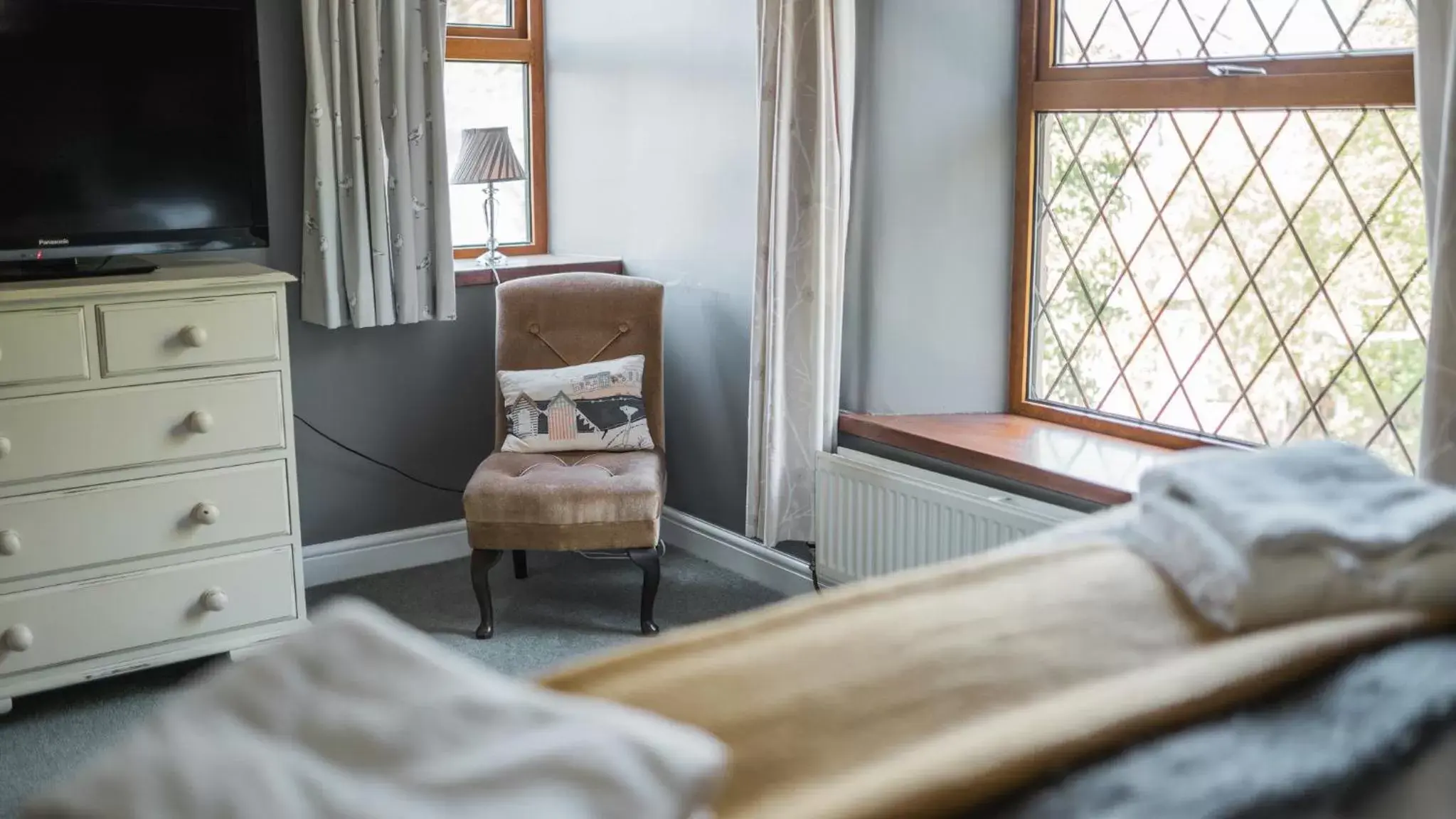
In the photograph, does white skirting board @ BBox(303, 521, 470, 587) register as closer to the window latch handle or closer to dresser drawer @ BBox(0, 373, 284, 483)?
dresser drawer @ BBox(0, 373, 284, 483)

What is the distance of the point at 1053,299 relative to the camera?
321 centimetres

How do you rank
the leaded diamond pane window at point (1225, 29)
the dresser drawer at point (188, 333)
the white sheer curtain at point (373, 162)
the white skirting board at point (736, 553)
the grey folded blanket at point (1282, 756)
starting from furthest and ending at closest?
the white skirting board at point (736, 553) < the white sheer curtain at point (373, 162) < the dresser drawer at point (188, 333) < the leaded diamond pane window at point (1225, 29) < the grey folded blanket at point (1282, 756)

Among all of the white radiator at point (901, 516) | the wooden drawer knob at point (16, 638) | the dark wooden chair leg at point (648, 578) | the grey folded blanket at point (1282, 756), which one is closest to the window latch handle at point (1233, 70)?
the white radiator at point (901, 516)

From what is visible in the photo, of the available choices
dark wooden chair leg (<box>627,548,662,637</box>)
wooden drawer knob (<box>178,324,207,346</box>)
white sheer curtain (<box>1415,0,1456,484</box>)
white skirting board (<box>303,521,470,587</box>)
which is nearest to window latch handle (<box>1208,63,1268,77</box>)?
white sheer curtain (<box>1415,0,1456,484</box>)

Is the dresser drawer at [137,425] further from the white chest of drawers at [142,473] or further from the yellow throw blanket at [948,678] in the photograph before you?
the yellow throw blanket at [948,678]

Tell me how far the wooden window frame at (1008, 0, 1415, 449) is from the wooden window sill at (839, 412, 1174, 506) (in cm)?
5

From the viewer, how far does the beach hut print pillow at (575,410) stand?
359 centimetres

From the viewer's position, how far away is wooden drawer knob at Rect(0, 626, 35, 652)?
9.31 ft

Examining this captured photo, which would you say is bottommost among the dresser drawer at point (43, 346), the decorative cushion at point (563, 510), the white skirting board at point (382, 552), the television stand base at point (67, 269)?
the white skirting board at point (382, 552)

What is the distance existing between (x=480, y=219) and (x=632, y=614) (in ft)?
4.75

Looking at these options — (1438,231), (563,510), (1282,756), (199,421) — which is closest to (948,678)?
(1282,756)

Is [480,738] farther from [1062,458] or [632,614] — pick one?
[632,614]

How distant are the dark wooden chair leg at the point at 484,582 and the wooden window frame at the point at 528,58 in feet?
4.00

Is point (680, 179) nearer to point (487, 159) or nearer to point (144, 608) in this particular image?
point (487, 159)
